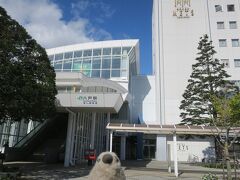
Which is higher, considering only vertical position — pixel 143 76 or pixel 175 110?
pixel 143 76

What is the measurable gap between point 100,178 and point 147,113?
107ft

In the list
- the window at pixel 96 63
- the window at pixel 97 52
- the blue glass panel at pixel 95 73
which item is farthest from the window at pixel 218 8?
the blue glass panel at pixel 95 73

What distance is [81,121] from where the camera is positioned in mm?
21531

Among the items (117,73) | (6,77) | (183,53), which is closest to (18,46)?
(6,77)

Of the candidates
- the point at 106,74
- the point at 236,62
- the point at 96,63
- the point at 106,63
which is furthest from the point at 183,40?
the point at 96,63

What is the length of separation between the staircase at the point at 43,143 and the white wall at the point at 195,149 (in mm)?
13824

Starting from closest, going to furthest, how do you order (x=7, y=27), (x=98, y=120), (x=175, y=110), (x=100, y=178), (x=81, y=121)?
(x=100, y=178), (x=7, y=27), (x=81, y=121), (x=98, y=120), (x=175, y=110)

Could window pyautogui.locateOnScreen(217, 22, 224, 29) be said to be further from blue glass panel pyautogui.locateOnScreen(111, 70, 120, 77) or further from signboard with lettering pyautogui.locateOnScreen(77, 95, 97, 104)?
signboard with lettering pyautogui.locateOnScreen(77, 95, 97, 104)

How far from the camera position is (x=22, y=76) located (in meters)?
12.1

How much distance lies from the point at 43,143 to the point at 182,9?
84.9 ft

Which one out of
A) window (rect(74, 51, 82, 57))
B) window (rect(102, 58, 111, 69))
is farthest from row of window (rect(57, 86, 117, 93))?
window (rect(74, 51, 82, 57))

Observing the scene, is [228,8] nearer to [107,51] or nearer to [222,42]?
[222,42]

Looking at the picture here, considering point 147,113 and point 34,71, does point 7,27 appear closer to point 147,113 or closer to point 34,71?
point 34,71

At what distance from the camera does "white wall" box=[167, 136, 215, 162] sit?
3023 cm
